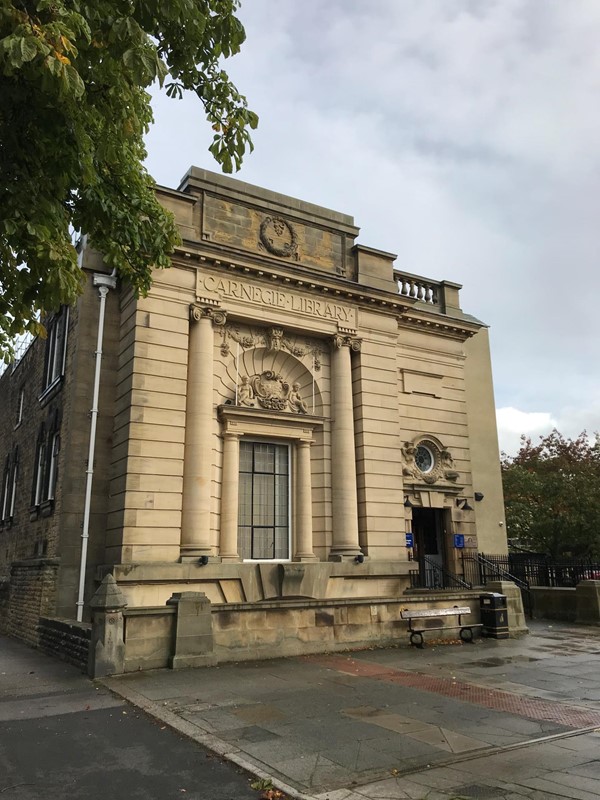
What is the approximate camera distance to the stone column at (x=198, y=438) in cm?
1473

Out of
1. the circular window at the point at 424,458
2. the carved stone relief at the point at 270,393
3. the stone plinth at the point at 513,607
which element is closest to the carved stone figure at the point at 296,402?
the carved stone relief at the point at 270,393

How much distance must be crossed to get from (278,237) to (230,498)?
23.8 feet

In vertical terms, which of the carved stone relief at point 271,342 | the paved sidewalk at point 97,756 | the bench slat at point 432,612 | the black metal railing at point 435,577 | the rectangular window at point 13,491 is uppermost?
the carved stone relief at point 271,342

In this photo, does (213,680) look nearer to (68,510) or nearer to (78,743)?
(78,743)

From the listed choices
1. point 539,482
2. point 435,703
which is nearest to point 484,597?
point 435,703

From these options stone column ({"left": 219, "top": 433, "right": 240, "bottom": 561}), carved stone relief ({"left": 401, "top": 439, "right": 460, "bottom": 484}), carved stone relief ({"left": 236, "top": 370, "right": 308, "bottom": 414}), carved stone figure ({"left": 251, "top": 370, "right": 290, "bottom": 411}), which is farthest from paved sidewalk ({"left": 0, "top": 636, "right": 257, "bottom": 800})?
carved stone relief ({"left": 401, "top": 439, "right": 460, "bottom": 484})

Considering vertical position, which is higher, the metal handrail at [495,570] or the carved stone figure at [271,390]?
the carved stone figure at [271,390]

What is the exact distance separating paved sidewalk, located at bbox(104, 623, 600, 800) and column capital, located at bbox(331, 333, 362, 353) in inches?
339

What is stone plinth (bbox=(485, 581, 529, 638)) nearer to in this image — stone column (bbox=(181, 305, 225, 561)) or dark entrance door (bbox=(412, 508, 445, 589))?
dark entrance door (bbox=(412, 508, 445, 589))

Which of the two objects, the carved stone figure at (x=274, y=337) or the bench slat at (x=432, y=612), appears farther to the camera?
the carved stone figure at (x=274, y=337)

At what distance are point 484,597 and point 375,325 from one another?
809 cm

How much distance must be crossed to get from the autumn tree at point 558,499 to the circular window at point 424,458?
1250 cm

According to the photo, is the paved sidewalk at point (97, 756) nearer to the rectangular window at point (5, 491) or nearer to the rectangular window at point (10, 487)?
the rectangular window at point (10, 487)

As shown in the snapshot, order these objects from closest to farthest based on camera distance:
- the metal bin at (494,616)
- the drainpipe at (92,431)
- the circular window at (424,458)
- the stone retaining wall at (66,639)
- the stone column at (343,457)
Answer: the stone retaining wall at (66,639) → the drainpipe at (92,431) → the metal bin at (494,616) → the stone column at (343,457) → the circular window at (424,458)
